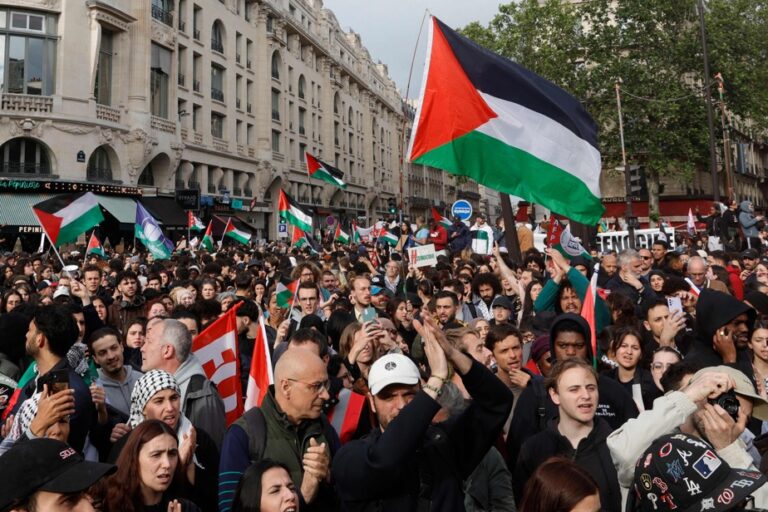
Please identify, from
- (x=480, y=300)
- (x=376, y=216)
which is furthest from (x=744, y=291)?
(x=376, y=216)

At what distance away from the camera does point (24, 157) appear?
29734mm

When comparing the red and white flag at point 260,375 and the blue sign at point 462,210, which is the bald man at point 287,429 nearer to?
the red and white flag at point 260,375

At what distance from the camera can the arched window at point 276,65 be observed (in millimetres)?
49969

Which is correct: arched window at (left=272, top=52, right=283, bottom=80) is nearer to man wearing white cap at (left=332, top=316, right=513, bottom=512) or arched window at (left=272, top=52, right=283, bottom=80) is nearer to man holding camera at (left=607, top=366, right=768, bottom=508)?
man wearing white cap at (left=332, top=316, right=513, bottom=512)

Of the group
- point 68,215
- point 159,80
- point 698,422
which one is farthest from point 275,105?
point 698,422

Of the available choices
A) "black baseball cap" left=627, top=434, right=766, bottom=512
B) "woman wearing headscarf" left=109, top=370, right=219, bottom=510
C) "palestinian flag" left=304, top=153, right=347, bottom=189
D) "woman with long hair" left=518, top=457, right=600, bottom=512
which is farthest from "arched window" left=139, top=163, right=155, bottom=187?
"black baseball cap" left=627, top=434, right=766, bottom=512

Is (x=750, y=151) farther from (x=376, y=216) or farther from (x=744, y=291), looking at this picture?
(x=744, y=291)

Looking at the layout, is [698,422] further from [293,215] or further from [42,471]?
[293,215]

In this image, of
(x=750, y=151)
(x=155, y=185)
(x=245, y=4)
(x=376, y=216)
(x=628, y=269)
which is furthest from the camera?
(x=376, y=216)

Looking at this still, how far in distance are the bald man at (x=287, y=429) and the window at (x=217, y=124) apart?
4036 cm

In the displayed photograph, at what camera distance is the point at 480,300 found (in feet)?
29.0

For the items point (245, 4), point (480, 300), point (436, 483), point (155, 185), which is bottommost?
point (436, 483)

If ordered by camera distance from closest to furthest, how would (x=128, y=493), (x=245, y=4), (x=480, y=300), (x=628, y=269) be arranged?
Result: 1. (x=128, y=493)
2. (x=628, y=269)
3. (x=480, y=300)
4. (x=245, y=4)

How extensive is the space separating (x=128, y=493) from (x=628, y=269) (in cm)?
683
